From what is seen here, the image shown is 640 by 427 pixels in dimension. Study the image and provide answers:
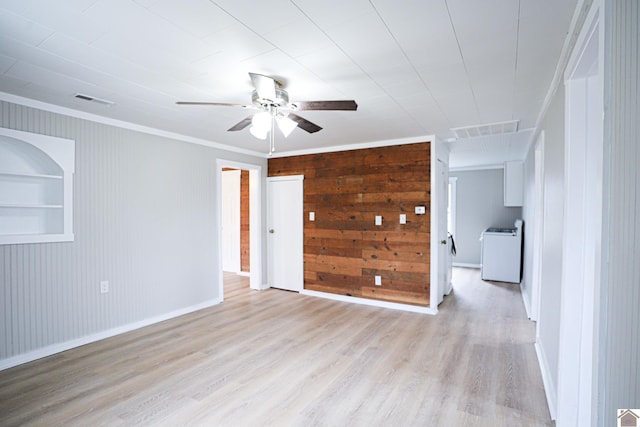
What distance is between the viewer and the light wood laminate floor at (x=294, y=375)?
2186 mm

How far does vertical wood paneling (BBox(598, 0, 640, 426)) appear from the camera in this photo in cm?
85

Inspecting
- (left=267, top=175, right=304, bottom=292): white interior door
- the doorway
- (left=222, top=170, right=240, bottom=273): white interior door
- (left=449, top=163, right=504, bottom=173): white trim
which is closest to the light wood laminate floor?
the doorway

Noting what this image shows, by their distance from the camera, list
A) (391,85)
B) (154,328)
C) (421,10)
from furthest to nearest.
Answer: (154,328) < (391,85) < (421,10)

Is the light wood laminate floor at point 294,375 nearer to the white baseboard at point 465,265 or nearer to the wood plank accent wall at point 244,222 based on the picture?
the wood plank accent wall at point 244,222

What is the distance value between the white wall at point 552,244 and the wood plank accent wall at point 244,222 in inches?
207

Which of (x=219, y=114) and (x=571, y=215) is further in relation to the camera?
(x=219, y=114)

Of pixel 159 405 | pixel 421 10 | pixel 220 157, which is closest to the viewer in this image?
pixel 421 10

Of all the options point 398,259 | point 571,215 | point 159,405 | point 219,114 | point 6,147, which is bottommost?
point 159,405

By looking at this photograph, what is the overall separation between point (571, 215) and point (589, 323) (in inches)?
23.7

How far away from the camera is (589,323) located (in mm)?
1773

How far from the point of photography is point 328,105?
2.24 metres

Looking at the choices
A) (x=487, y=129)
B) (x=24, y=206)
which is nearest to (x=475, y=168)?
(x=487, y=129)

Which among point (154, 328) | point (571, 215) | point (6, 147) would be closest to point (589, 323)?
point (571, 215)

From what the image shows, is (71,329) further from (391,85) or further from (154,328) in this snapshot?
(391,85)
